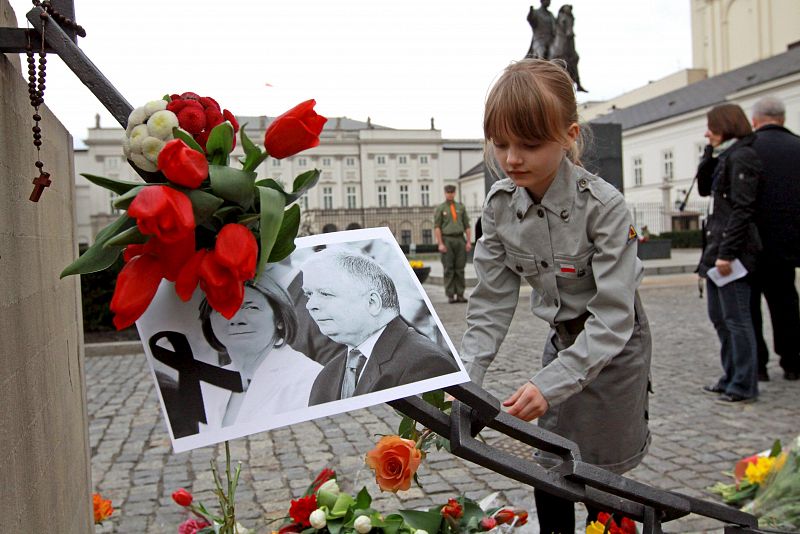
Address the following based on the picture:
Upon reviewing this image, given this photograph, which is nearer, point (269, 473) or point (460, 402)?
point (460, 402)

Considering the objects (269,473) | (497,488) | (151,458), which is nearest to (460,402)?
(497,488)

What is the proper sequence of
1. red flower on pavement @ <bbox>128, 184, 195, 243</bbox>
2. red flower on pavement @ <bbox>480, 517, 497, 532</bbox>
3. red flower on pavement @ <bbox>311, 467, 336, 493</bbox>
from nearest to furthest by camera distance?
1. red flower on pavement @ <bbox>128, 184, 195, 243</bbox>
2. red flower on pavement @ <bbox>480, 517, 497, 532</bbox>
3. red flower on pavement @ <bbox>311, 467, 336, 493</bbox>

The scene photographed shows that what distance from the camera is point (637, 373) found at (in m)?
1.88

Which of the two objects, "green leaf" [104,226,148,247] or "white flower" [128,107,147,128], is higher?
"white flower" [128,107,147,128]

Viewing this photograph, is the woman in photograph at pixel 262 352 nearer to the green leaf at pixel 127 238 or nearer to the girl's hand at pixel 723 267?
the green leaf at pixel 127 238

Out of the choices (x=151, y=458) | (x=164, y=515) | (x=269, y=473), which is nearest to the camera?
(x=164, y=515)

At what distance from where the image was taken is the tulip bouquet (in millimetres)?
889

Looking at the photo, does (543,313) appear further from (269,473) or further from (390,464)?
(269,473)

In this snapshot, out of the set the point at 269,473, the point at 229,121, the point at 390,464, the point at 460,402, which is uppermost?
the point at 229,121

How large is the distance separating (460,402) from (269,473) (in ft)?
8.33

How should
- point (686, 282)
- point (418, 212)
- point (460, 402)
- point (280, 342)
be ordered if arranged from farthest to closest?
point (418, 212)
point (686, 282)
point (460, 402)
point (280, 342)

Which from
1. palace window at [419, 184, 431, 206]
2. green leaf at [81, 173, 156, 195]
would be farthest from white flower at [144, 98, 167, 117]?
palace window at [419, 184, 431, 206]

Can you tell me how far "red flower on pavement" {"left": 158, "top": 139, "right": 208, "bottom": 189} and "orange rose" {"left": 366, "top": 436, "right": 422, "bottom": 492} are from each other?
2.45 feet

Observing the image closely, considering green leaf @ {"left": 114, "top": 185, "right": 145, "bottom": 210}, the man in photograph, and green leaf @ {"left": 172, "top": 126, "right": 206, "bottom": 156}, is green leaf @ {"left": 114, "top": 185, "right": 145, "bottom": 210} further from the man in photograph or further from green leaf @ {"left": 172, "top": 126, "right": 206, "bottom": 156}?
the man in photograph
